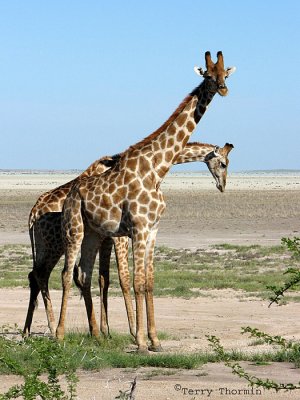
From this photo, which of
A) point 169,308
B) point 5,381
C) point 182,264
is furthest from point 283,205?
point 5,381

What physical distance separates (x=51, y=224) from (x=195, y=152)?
2.03 metres

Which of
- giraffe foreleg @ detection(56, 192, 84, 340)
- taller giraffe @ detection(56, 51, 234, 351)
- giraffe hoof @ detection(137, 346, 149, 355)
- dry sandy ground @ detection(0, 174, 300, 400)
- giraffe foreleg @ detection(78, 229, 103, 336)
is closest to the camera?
dry sandy ground @ detection(0, 174, 300, 400)

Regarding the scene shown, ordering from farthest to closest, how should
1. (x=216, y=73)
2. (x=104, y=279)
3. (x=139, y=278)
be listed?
(x=104, y=279) → (x=216, y=73) → (x=139, y=278)

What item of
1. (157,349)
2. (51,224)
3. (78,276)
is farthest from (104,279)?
(157,349)

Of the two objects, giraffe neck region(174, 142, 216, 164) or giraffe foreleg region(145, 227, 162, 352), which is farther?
giraffe neck region(174, 142, 216, 164)

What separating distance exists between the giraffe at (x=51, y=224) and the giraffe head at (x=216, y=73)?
2.87 ft

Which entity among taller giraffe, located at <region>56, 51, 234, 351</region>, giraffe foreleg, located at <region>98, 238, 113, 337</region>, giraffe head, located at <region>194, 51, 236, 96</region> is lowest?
giraffe foreleg, located at <region>98, 238, 113, 337</region>

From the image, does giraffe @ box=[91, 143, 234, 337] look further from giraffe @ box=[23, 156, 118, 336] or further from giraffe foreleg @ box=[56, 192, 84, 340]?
giraffe foreleg @ box=[56, 192, 84, 340]

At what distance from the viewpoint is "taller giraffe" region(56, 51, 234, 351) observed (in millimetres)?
11695

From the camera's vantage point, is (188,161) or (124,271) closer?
(188,161)

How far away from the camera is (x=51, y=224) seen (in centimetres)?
A: 1298

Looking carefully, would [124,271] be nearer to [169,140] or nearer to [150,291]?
[150,291]

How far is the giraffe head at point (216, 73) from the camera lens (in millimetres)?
11922

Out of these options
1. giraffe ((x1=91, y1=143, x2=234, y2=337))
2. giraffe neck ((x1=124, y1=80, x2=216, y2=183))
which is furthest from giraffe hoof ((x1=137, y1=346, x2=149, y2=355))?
giraffe neck ((x1=124, y1=80, x2=216, y2=183))
